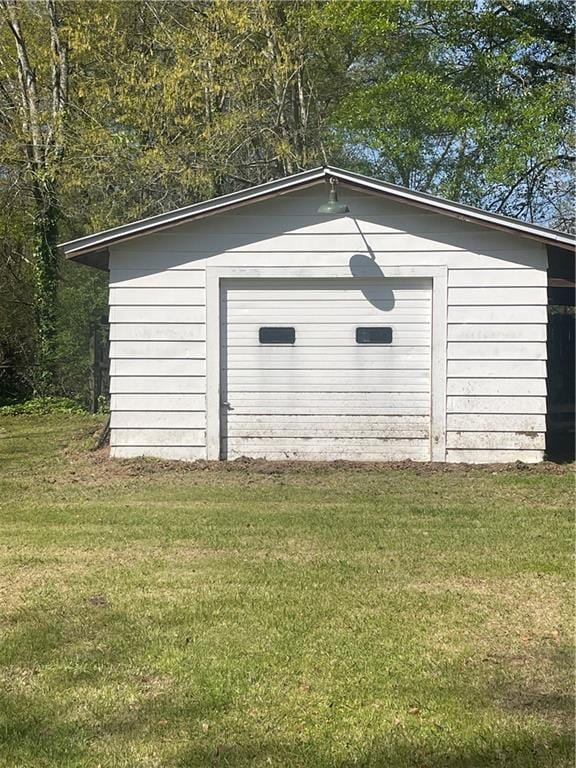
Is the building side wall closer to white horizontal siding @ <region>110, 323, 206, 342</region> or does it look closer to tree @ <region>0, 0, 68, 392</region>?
white horizontal siding @ <region>110, 323, 206, 342</region>

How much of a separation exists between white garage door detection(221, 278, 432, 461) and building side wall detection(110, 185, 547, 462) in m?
0.31

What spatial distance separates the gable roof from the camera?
31.6 feet

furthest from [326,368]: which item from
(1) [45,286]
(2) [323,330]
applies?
(1) [45,286]

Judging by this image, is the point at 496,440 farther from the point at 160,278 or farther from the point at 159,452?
the point at 160,278

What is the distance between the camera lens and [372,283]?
400 inches

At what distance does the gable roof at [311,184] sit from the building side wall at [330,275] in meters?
0.18

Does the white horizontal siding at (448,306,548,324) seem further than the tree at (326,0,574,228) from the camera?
No

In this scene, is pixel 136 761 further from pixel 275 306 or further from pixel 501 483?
pixel 275 306

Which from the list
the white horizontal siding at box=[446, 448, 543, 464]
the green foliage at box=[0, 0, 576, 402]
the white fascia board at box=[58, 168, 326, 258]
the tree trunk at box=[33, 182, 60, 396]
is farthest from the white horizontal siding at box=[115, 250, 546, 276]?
the tree trunk at box=[33, 182, 60, 396]

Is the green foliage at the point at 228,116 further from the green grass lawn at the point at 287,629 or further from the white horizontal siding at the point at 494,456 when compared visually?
the green grass lawn at the point at 287,629

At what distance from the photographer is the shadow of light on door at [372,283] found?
10070 mm

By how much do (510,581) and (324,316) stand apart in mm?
5461

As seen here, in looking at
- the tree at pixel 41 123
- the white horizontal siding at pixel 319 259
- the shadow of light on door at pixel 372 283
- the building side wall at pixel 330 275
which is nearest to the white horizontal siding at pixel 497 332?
the building side wall at pixel 330 275

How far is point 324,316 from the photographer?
10.3 m
